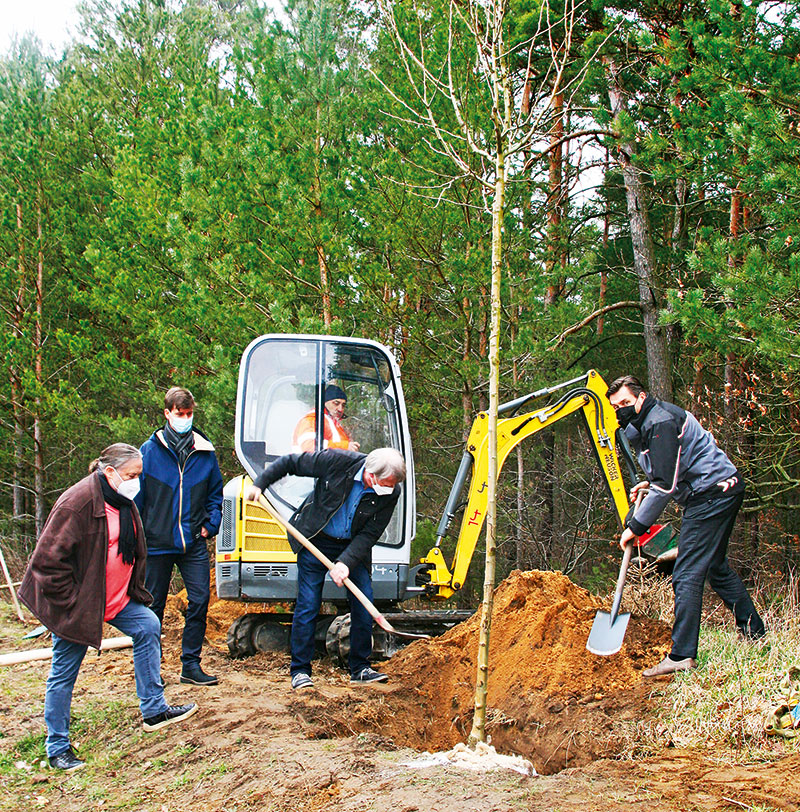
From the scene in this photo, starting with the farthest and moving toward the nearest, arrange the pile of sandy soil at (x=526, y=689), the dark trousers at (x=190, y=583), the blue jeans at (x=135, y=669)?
the dark trousers at (x=190, y=583) → the pile of sandy soil at (x=526, y=689) → the blue jeans at (x=135, y=669)

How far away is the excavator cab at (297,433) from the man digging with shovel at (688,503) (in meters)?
2.59

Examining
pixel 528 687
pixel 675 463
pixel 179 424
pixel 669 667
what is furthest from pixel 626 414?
pixel 179 424

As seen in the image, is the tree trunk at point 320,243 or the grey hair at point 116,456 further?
the tree trunk at point 320,243

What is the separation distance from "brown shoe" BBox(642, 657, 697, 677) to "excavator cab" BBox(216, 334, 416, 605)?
2.67m

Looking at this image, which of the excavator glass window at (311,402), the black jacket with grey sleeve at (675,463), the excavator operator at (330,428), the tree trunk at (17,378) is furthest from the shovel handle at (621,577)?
the tree trunk at (17,378)

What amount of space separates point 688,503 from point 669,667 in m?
1.05

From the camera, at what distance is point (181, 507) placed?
233 inches

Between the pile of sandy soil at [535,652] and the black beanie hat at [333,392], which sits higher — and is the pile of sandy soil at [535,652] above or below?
below

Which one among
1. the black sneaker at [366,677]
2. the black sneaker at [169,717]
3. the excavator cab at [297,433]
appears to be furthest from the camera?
the excavator cab at [297,433]

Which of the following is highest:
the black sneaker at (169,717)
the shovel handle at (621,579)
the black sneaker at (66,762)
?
the shovel handle at (621,579)

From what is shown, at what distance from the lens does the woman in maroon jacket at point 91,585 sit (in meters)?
4.64

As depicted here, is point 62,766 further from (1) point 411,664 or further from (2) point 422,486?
(2) point 422,486

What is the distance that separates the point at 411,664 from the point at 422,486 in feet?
20.4

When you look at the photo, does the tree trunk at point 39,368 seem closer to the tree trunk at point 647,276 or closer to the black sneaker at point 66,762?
the tree trunk at point 647,276
